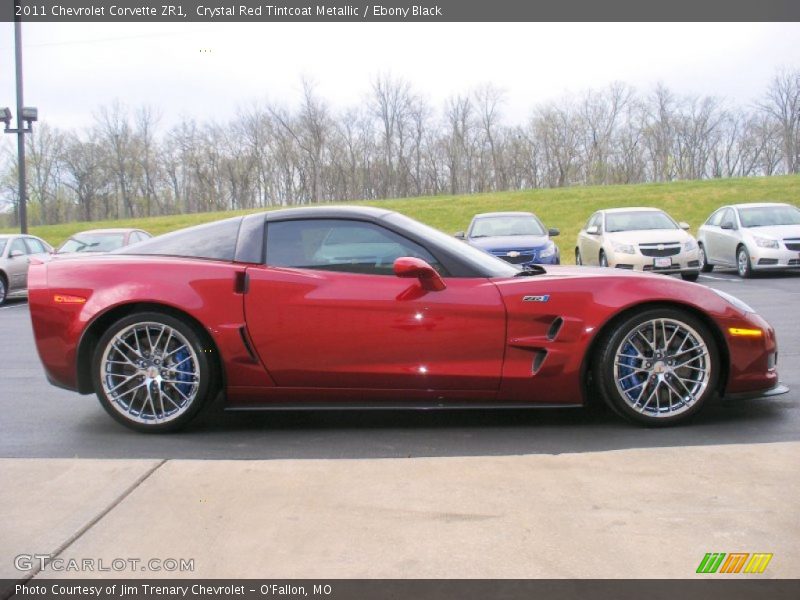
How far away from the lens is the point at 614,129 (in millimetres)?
59625

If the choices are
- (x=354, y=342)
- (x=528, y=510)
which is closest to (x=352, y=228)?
(x=354, y=342)

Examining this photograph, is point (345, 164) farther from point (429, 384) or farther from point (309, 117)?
point (429, 384)

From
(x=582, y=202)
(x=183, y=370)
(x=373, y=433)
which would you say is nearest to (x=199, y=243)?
(x=183, y=370)

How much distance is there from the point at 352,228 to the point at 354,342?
2.38 feet

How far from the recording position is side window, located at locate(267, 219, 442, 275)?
4.85m

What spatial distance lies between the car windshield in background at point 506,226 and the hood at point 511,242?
0.54 m

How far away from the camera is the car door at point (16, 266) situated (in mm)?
16391

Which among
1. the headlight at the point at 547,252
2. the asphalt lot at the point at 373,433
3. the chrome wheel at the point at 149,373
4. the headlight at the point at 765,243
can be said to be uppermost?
the headlight at the point at 765,243

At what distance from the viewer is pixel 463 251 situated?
504cm

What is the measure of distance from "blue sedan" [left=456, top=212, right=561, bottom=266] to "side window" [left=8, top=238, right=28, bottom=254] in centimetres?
922

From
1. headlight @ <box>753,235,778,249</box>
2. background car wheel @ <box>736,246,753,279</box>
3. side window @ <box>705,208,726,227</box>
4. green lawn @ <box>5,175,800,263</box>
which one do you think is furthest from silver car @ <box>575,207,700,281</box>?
green lawn @ <box>5,175,800,263</box>

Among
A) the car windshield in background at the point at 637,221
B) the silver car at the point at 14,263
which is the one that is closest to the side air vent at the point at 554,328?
the car windshield in background at the point at 637,221

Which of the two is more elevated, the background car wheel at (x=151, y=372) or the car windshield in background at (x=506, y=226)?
the car windshield in background at (x=506, y=226)

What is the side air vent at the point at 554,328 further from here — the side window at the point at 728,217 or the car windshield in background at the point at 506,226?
the side window at the point at 728,217
